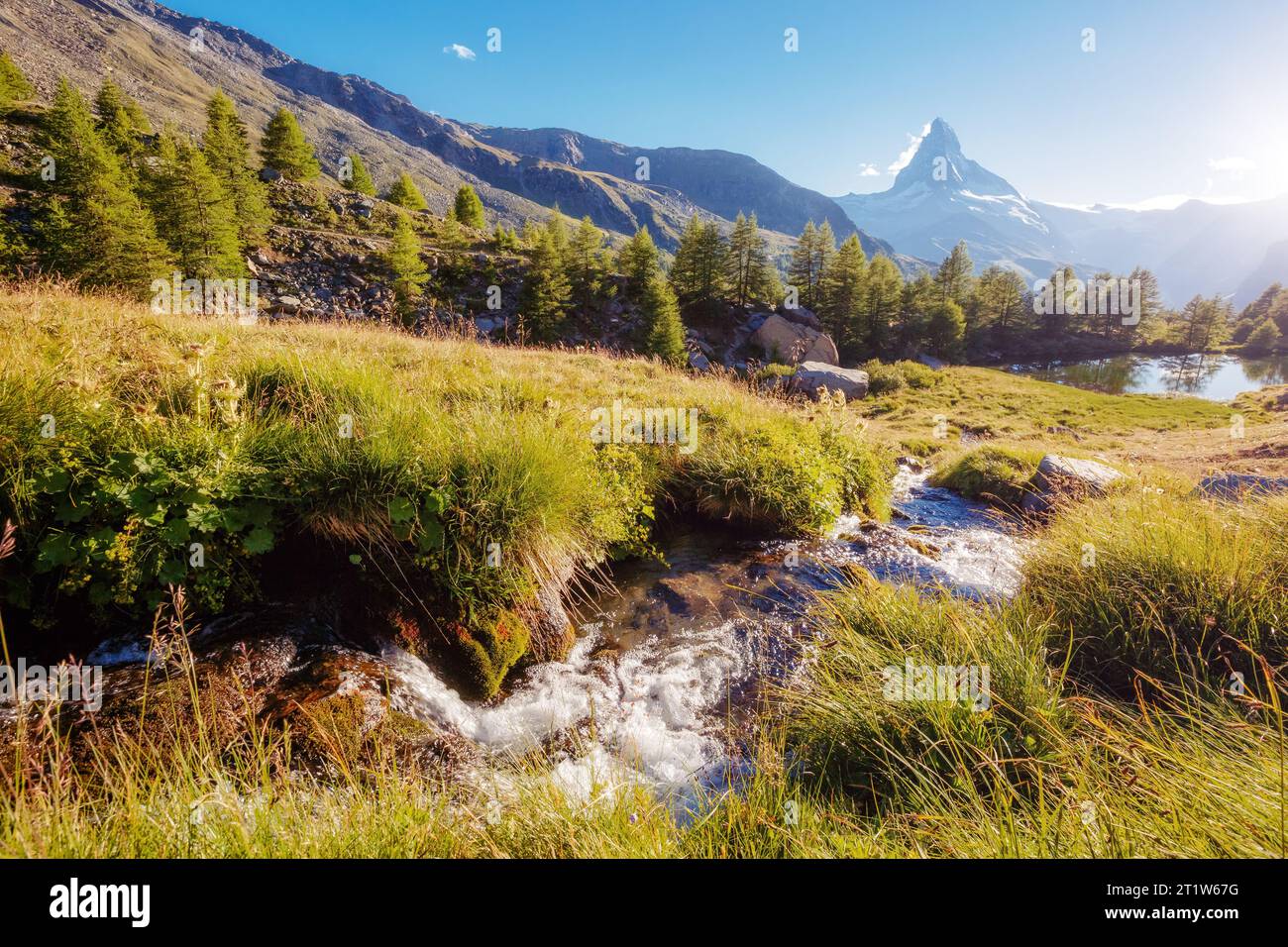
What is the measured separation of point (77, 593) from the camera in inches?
142

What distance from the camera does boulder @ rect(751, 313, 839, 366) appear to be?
4328cm

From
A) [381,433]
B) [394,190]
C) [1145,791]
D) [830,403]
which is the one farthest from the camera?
[394,190]

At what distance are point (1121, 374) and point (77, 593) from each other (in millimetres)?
71569

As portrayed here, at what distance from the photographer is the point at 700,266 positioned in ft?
160

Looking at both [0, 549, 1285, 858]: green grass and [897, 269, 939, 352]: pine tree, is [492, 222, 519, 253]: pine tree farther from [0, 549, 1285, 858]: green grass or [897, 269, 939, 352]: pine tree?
[0, 549, 1285, 858]: green grass

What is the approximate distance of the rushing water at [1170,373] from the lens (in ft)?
141

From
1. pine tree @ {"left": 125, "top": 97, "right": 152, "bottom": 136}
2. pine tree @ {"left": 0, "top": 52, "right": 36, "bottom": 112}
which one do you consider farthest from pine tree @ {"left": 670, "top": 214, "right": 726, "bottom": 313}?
pine tree @ {"left": 0, "top": 52, "right": 36, "bottom": 112}

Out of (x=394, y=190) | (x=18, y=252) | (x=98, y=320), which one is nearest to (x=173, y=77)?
(x=394, y=190)

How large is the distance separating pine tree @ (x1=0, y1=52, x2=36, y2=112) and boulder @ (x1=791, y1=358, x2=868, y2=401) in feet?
217

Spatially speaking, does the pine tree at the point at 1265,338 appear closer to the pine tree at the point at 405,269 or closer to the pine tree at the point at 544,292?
the pine tree at the point at 544,292

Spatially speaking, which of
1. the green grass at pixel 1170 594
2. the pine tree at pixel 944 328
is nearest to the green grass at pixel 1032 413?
the pine tree at pixel 944 328

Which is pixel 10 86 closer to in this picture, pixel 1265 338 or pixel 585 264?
pixel 585 264
